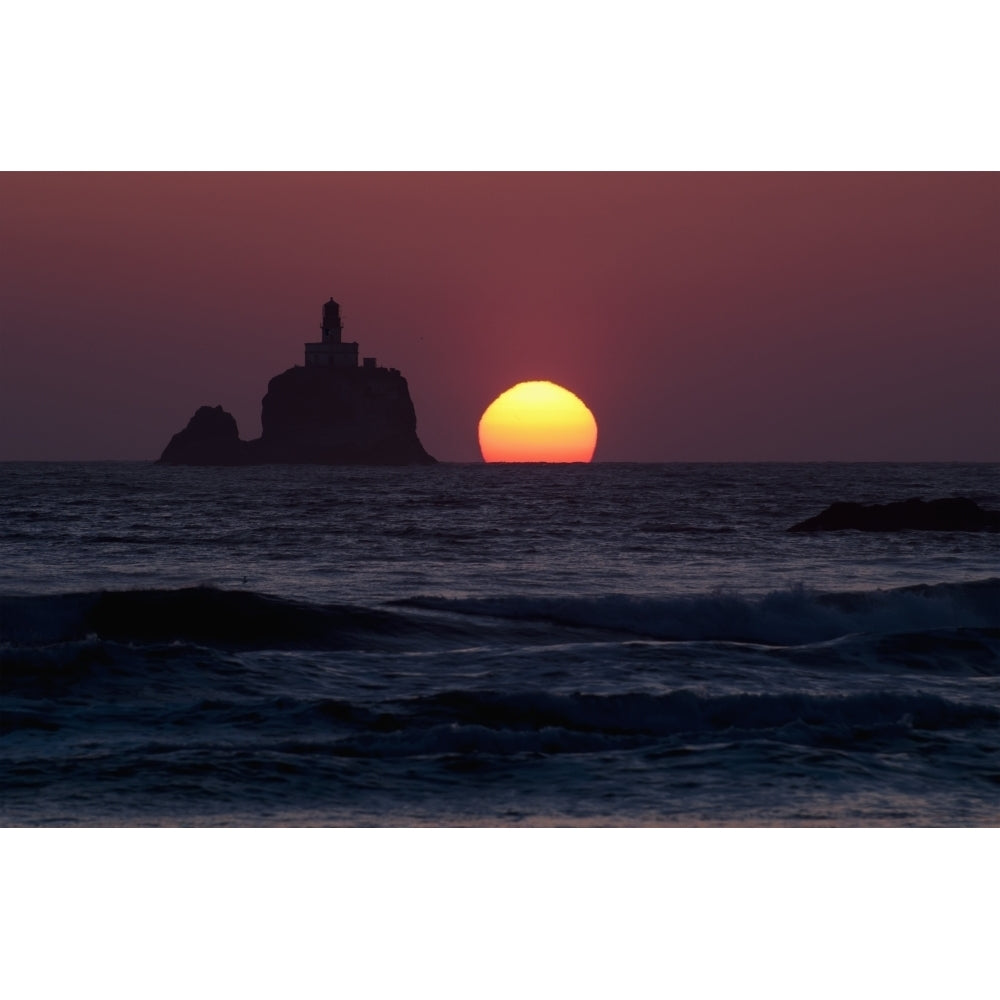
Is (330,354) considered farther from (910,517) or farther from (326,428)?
(910,517)

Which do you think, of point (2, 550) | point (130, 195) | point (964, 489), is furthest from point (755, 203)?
point (964, 489)

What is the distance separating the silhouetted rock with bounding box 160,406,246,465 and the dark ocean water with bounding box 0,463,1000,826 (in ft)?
163

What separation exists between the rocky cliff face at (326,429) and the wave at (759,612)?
53728mm

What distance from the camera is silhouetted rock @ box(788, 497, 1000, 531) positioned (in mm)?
26000

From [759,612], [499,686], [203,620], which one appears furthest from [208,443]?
[499,686]

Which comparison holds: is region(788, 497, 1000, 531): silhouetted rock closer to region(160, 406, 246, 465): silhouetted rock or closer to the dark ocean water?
the dark ocean water

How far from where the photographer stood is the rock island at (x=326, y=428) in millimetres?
71000

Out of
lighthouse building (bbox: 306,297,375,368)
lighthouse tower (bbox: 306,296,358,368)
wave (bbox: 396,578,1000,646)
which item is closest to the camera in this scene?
wave (bbox: 396,578,1000,646)

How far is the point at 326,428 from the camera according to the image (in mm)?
81812

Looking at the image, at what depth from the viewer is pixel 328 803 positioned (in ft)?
24.6

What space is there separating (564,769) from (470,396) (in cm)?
952

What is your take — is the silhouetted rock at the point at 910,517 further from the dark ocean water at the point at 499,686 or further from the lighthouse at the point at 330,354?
the lighthouse at the point at 330,354

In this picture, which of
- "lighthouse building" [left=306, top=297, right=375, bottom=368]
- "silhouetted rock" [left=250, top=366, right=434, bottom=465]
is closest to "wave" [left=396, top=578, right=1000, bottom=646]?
"lighthouse building" [left=306, top=297, right=375, bottom=368]

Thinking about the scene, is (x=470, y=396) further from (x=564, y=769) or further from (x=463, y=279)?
(x=564, y=769)
